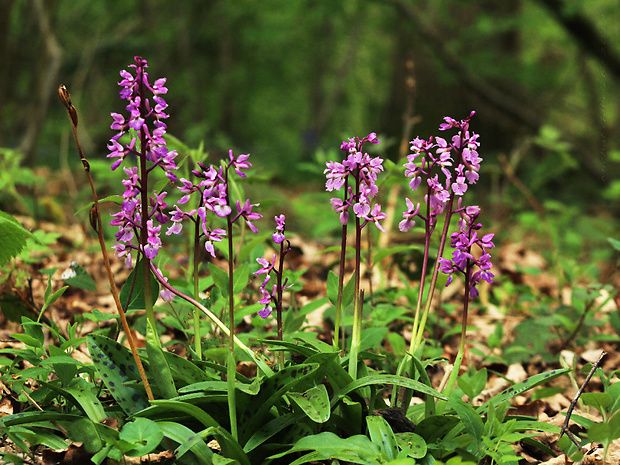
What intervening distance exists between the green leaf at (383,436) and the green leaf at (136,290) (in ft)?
2.11

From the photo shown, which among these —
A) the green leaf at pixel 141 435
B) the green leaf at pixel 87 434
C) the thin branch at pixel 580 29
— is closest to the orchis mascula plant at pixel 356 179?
the green leaf at pixel 141 435

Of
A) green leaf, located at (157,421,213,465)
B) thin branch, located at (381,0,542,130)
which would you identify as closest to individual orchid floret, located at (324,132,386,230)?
green leaf, located at (157,421,213,465)

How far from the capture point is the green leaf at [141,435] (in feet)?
3.92

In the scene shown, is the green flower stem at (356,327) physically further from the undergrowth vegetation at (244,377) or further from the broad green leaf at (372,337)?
the broad green leaf at (372,337)

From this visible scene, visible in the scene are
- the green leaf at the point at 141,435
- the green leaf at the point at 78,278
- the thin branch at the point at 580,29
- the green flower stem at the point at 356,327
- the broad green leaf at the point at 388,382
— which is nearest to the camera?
the green leaf at the point at 141,435

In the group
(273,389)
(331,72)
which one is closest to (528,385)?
(273,389)

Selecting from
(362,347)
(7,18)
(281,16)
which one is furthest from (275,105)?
(362,347)

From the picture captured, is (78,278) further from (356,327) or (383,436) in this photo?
(383,436)

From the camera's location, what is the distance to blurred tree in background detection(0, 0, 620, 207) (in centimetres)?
657

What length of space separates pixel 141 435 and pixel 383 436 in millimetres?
556

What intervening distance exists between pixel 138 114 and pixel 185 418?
76 cm

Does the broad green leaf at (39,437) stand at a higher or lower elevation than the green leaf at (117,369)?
lower

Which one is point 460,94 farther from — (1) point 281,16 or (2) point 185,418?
(2) point 185,418

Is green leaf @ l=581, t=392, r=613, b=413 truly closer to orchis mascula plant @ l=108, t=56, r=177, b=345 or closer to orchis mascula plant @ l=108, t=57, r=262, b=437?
orchis mascula plant @ l=108, t=57, r=262, b=437
